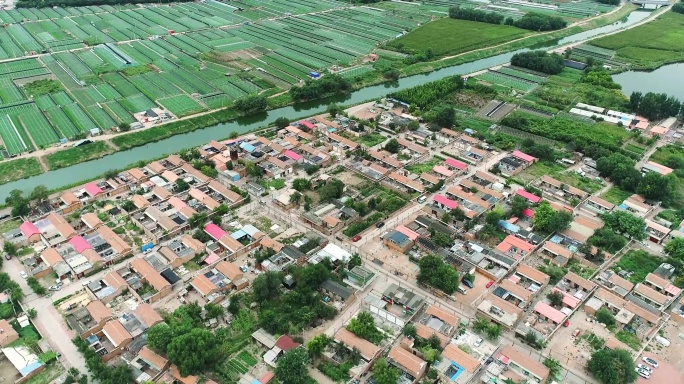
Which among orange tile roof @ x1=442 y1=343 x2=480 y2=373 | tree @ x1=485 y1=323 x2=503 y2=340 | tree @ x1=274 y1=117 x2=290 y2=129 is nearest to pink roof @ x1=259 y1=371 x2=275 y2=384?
orange tile roof @ x1=442 y1=343 x2=480 y2=373

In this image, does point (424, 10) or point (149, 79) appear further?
point (424, 10)

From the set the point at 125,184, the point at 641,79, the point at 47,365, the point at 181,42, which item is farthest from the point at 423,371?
the point at 181,42

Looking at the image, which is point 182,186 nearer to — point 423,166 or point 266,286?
point 266,286

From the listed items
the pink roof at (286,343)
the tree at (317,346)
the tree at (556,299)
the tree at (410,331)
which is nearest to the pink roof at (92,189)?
the pink roof at (286,343)

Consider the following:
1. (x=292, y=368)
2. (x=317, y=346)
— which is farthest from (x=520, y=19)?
(x=292, y=368)

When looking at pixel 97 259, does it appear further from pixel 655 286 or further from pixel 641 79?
pixel 641 79

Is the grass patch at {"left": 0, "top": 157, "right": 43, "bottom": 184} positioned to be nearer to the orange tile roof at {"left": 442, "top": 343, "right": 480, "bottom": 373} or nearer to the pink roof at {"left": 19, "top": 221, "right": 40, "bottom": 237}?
the pink roof at {"left": 19, "top": 221, "right": 40, "bottom": 237}

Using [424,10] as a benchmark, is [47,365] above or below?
below
